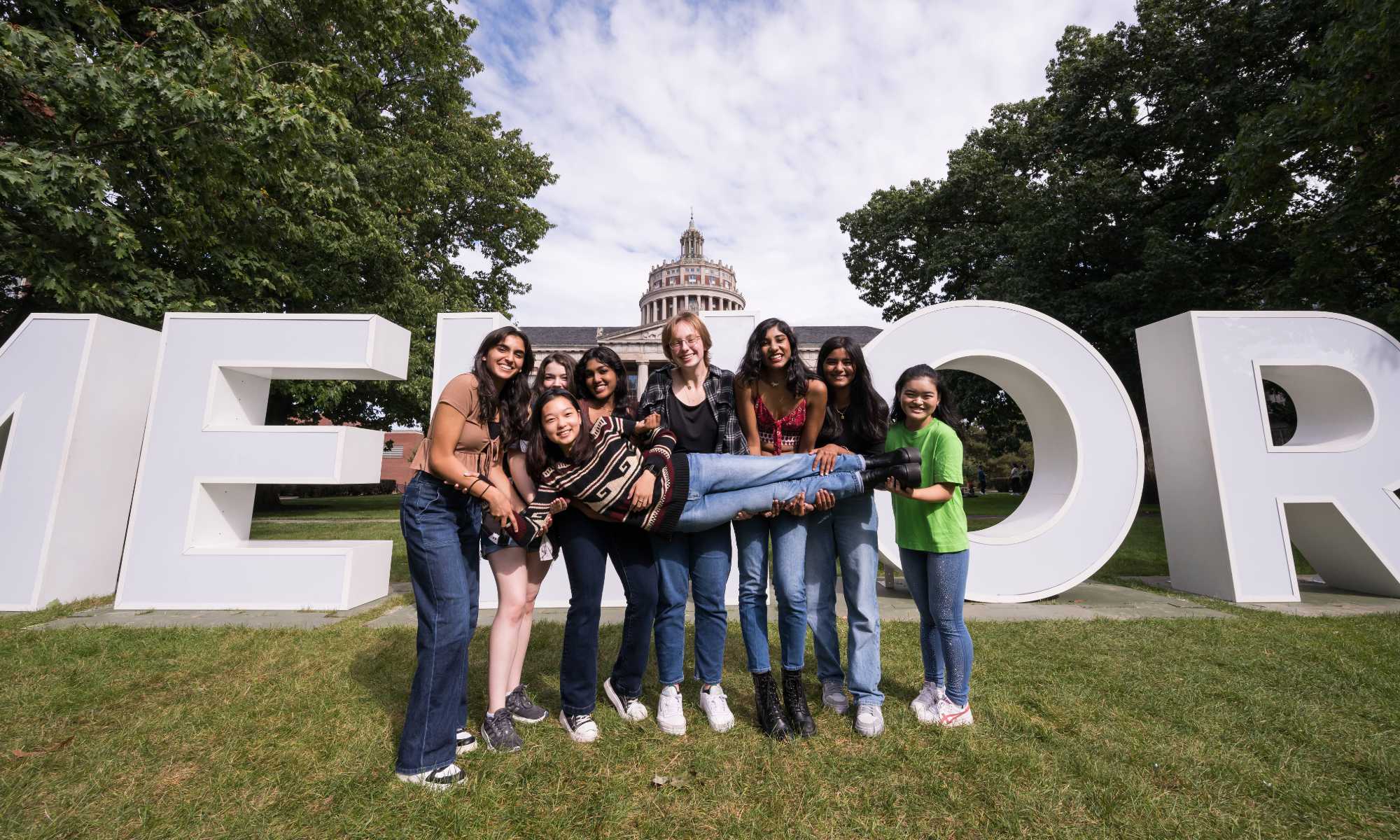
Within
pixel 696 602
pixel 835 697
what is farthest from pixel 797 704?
pixel 696 602

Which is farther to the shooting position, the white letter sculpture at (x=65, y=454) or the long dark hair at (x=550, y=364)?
the white letter sculpture at (x=65, y=454)

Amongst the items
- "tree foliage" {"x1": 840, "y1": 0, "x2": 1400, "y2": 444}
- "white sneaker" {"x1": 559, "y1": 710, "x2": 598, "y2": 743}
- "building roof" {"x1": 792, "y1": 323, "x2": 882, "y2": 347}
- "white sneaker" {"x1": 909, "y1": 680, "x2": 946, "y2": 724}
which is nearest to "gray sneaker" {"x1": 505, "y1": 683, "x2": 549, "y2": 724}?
"white sneaker" {"x1": 559, "y1": 710, "x2": 598, "y2": 743}

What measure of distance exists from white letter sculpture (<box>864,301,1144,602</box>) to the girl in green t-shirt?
2.35 metres

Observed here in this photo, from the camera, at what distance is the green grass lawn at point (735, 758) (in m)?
2.13

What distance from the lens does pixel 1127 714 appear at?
299cm

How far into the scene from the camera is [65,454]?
5422 mm

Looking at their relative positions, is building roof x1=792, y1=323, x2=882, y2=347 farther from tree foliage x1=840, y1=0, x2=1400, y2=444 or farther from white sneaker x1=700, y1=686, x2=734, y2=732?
white sneaker x1=700, y1=686, x2=734, y2=732

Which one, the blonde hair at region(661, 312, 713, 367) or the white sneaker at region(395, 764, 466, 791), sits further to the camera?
the blonde hair at region(661, 312, 713, 367)

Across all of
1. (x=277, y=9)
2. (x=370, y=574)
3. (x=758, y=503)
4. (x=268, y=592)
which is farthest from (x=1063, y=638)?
(x=277, y=9)

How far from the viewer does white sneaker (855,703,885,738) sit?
109 inches

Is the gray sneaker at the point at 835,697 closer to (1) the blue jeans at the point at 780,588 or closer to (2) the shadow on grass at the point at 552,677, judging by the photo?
(2) the shadow on grass at the point at 552,677

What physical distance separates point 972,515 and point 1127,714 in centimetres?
1462

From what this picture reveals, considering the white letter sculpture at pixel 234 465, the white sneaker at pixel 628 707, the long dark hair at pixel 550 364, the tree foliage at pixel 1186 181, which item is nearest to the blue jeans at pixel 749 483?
the long dark hair at pixel 550 364

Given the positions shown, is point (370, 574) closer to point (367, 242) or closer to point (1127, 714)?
point (1127, 714)
